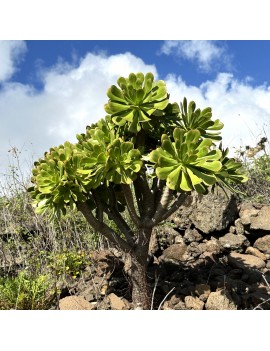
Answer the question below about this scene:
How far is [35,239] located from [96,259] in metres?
1.02

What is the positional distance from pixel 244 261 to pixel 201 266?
54 cm

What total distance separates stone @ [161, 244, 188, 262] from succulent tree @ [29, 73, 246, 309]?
3.13ft

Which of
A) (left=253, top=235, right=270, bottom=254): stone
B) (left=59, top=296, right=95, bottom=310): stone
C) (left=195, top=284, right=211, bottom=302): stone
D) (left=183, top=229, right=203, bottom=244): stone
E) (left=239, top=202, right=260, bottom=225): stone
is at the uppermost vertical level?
(left=239, top=202, right=260, bottom=225): stone

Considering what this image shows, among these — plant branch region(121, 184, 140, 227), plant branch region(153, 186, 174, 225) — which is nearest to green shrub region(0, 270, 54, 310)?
plant branch region(121, 184, 140, 227)

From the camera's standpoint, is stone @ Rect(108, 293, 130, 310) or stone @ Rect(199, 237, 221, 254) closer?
stone @ Rect(108, 293, 130, 310)

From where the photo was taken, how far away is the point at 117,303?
3.73 m

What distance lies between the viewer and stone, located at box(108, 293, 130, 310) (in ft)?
12.1

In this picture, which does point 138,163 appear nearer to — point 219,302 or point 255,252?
point 219,302

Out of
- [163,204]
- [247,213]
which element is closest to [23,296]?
[163,204]

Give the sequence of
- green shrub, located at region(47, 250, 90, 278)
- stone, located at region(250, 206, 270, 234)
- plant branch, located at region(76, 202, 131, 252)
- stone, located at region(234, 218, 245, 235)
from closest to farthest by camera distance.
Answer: plant branch, located at region(76, 202, 131, 252) → green shrub, located at region(47, 250, 90, 278) → stone, located at region(250, 206, 270, 234) → stone, located at region(234, 218, 245, 235)

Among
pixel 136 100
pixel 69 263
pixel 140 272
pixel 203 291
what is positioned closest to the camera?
pixel 136 100

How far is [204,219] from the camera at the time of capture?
514cm

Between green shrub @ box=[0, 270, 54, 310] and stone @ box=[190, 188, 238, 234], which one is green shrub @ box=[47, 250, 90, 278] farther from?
stone @ box=[190, 188, 238, 234]

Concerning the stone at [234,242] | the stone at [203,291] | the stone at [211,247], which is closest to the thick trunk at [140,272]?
the stone at [203,291]
